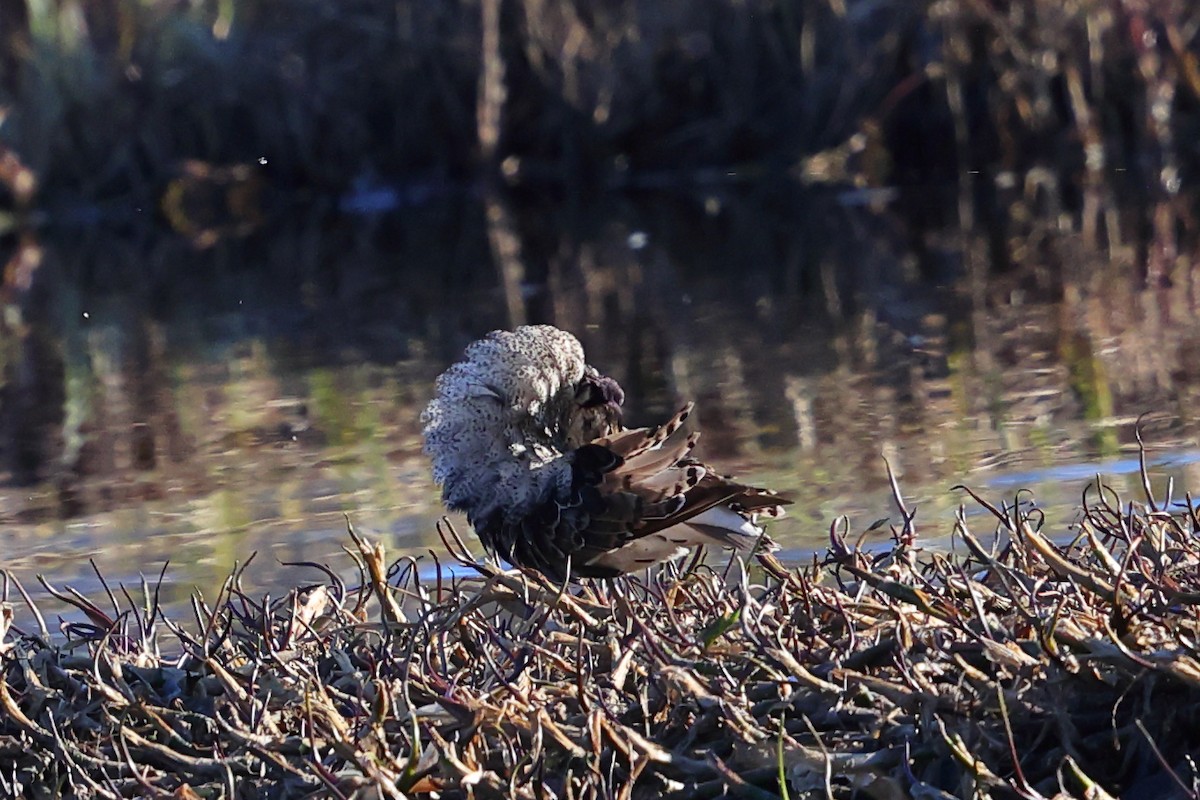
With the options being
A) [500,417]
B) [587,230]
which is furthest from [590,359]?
[587,230]

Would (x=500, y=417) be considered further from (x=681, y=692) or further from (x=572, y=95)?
(x=572, y=95)

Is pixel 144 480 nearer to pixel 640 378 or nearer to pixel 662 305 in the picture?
pixel 640 378

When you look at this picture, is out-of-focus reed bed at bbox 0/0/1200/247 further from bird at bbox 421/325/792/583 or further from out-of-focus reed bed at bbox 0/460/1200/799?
out-of-focus reed bed at bbox 0/460/1200/799

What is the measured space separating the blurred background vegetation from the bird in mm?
1303

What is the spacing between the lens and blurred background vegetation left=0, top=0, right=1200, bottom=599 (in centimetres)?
695

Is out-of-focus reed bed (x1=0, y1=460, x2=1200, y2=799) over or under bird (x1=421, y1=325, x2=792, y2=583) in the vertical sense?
under

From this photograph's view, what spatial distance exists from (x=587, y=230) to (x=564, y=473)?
10.6 m

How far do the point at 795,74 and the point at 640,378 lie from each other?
9.71m

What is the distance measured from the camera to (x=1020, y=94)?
16516mm

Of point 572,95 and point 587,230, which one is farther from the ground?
point 572,95

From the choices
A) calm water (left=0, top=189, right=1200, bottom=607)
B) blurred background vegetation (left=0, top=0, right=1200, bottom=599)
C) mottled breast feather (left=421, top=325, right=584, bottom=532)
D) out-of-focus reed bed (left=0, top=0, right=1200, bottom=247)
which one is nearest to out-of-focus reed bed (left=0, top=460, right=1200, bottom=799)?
mottled breast feather (left=421, top=325, right=584, bottom=532)

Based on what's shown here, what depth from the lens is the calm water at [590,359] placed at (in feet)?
18.8

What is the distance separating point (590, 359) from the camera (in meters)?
8.71

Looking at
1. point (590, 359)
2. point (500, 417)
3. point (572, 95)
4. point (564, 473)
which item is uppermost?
point (572, 95)
